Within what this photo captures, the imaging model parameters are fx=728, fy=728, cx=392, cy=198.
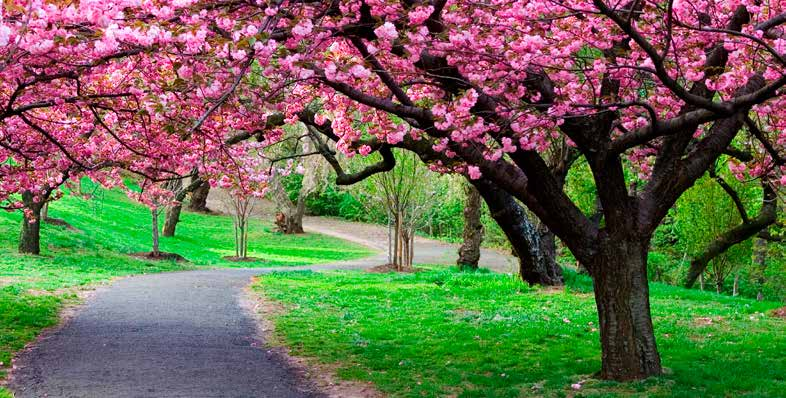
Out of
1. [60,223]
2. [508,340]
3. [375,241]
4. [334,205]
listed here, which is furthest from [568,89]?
[334,205]

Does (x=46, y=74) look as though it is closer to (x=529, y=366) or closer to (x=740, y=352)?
(x=529, y=366)

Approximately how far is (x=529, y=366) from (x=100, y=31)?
586 cm

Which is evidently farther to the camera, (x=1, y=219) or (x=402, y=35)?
(x=1, y=219)

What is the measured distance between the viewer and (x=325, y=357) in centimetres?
920

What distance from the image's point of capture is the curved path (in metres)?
7.31

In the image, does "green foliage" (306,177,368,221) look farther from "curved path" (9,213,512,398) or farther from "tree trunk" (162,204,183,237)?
"curved path" (9,213,512,398)

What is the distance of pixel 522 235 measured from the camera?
15180mm

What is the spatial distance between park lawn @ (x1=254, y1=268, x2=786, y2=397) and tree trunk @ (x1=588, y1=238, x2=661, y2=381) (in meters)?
0.20

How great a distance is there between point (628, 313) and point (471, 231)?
1447 cm

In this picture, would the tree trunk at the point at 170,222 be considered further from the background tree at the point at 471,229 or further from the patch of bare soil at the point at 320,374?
the patch of bare soil at the point at 320,374

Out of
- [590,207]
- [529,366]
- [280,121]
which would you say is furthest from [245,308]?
[590,207]

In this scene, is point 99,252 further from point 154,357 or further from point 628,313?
point 628,313

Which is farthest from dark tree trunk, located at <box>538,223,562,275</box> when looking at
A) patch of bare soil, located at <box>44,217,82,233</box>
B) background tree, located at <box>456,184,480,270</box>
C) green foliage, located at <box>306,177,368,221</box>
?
green foliage, located at <box>306,177,368,221</box>

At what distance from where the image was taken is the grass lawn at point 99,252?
1223 cm
